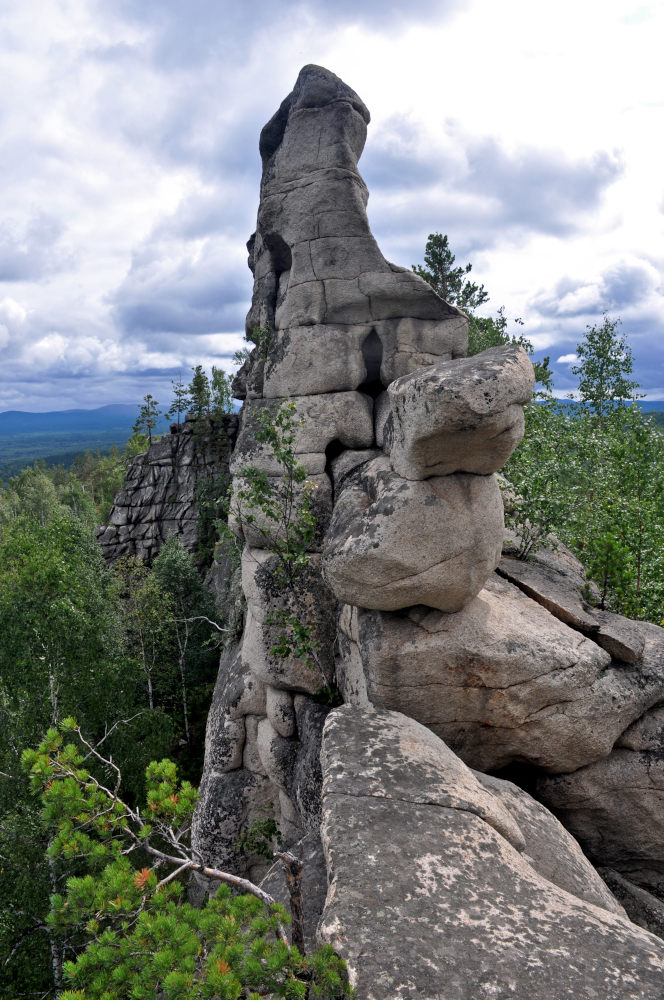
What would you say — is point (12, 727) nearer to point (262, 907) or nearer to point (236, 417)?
point (262, 907)

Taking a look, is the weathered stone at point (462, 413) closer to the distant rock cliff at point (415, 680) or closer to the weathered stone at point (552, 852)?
the distant rock cliff at point (415, 680)

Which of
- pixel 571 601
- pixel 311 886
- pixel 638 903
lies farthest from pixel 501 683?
pixel 311 886

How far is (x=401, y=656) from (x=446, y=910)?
541 centimetres

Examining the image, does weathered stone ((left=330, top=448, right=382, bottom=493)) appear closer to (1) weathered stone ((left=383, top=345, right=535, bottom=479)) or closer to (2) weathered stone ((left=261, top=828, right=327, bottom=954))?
(1) weathered stone ((left=383, top=345, right=535, bottom=479))

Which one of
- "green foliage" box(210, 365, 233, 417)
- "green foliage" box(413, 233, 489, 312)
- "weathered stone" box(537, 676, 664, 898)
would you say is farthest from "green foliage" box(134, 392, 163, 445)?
"weathered stone" box(537, 676, 664, 898)

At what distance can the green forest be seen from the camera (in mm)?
5184

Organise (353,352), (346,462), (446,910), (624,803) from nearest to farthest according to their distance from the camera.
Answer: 1. (446,910)
2. (624,803)
3. (346,462)
4. (353,352)

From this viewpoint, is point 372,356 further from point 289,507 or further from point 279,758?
point 279,758

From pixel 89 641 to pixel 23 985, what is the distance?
10.4 m

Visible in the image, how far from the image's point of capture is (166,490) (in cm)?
5247

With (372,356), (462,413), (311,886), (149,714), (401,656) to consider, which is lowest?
(149,714)

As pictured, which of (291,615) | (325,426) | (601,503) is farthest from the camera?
(601,503)

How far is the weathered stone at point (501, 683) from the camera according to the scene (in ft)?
36.8

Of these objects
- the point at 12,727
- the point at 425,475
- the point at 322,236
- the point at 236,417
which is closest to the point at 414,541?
the point at 425,475
